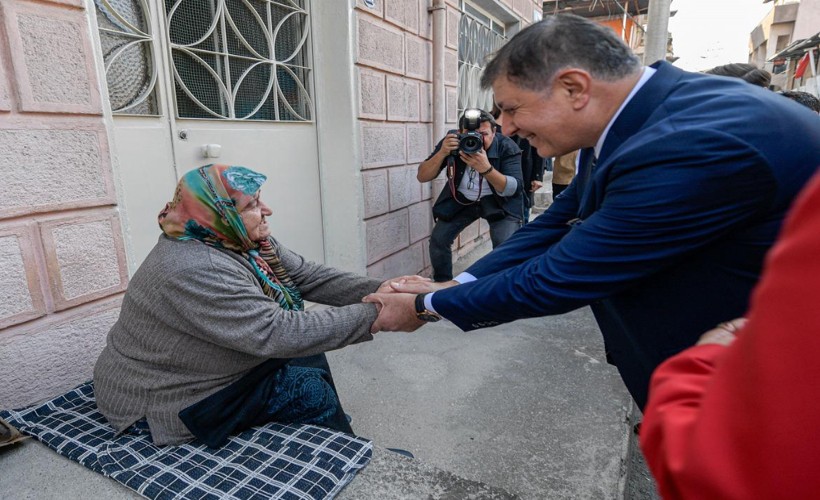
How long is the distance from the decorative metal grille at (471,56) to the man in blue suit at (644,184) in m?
4.64

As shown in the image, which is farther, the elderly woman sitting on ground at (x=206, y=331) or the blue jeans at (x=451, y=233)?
the blue jeans at (x=451, y=233)

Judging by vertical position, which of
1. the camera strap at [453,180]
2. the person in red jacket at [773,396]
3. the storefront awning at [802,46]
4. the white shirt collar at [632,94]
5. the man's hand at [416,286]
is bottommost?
the man's hand at [416,286]

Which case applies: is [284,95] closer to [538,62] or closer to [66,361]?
[66,361]

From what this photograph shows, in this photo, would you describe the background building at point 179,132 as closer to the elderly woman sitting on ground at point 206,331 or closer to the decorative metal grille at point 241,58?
the decorative metal grille at point 241,58

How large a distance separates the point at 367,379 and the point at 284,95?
6.44 feet

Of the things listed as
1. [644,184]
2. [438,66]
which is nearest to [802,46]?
[438,66]

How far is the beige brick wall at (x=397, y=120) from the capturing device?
13.2ft

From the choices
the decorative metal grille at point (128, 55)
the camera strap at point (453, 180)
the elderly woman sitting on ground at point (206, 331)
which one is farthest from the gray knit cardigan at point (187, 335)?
the camera strap at point (453, 180)

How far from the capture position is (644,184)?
123cm

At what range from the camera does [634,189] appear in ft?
4.12

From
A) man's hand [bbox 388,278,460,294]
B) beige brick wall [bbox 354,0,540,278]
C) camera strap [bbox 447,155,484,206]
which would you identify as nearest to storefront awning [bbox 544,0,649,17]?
beige brick wall [bbox 354,0,540,278]

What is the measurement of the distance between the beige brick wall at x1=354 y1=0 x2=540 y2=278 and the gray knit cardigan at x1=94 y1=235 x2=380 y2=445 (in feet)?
7.41

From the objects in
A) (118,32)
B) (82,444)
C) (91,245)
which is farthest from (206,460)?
(118,32)

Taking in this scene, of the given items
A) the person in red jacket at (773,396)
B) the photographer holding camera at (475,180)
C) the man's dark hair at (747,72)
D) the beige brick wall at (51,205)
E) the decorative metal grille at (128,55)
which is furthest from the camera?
the photographer holding camera at (475,180)
